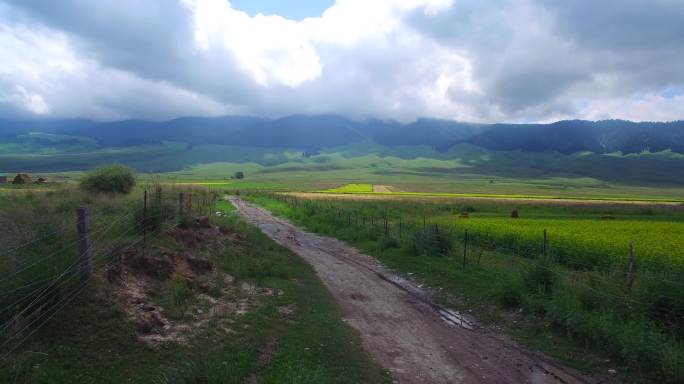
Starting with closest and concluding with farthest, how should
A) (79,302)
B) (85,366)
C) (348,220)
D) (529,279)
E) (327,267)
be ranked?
(85,366), (79,302), (529,279), (327,267), (348,220)

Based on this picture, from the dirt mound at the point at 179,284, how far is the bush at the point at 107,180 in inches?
942

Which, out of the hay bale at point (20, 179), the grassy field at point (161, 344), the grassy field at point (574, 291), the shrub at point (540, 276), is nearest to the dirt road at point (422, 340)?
the grassy field at point (161, 344)

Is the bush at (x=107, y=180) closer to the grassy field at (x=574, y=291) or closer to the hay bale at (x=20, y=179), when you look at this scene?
the grassy field at (x=574, y=291)

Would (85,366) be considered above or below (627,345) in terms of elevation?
above

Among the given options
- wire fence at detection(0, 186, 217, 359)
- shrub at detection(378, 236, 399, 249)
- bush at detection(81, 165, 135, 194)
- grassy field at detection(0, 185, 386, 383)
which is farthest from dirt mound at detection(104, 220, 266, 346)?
bush at detection(81, 165, 135, 194)

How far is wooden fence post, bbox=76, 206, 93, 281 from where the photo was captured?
Answer: 862 cm

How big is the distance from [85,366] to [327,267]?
13.4 metres

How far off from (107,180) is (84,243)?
3018 cm

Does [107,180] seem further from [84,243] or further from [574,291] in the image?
[574,291]

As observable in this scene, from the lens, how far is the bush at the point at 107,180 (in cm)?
3506

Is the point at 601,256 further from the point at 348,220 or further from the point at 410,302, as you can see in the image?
the point at 348,220

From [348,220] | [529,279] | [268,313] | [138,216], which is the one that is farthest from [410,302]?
[348,220]

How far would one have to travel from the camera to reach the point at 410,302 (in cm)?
1411

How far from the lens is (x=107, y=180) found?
3503cm
